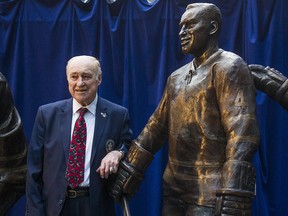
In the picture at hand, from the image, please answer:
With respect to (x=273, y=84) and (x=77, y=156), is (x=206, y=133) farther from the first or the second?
(x=77, y=156)

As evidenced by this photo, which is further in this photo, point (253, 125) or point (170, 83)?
point (170, 83)

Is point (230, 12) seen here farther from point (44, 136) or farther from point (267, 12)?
point (44, 136)

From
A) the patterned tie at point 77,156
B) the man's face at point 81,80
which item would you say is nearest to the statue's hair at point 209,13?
the man's face at point 81,80

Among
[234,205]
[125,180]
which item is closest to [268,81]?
[234,205]

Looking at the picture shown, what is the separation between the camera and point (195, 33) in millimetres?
2652

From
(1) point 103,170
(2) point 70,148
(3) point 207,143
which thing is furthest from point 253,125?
(2) point 70,148

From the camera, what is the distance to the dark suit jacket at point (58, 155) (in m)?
2.93

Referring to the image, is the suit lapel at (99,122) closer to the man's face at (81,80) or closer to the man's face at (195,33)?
the man's face at (81,80)

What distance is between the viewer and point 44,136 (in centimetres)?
305

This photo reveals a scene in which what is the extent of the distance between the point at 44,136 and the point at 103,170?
1.51ft

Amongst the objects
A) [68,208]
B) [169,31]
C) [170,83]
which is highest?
[169,31]

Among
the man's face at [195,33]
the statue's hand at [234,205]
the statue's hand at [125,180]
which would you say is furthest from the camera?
the statue's hand at [125,180]

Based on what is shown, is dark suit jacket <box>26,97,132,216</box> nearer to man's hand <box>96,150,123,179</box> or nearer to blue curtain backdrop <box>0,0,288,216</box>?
man's hand <box>96,150,123,179</box>

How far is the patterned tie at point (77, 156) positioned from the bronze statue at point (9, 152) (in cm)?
39
